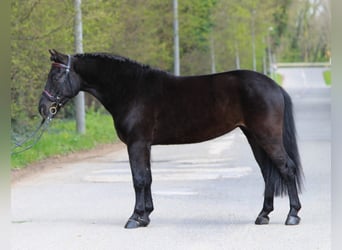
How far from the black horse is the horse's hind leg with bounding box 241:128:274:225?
0.04 feet

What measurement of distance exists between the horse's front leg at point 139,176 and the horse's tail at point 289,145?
1.32m

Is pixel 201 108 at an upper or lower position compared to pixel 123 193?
upper

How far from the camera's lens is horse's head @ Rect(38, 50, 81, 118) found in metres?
7.47

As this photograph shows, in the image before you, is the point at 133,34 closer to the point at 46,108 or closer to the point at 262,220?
the point at 46,108

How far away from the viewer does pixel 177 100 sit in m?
7.50

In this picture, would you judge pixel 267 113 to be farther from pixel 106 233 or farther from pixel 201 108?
pixel 106 233

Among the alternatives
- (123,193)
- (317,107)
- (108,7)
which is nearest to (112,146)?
(108,7)

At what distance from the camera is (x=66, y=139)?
61.4 feet

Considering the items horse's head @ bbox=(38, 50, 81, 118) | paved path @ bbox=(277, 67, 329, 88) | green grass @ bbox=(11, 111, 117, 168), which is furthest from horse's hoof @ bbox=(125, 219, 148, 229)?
paved path @ bbox=(277, 67, 329, 88)

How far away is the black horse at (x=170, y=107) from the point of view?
24.4ft

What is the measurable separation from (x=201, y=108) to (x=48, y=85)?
60.1 inches

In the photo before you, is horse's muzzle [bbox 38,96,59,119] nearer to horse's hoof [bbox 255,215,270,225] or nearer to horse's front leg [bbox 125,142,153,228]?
horse's front leg [bbox 125,142,153,228]

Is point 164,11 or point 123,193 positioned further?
point 164,11

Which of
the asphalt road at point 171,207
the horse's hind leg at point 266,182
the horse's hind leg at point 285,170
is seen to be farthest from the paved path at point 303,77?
the horse's hind leg at point 285,170
